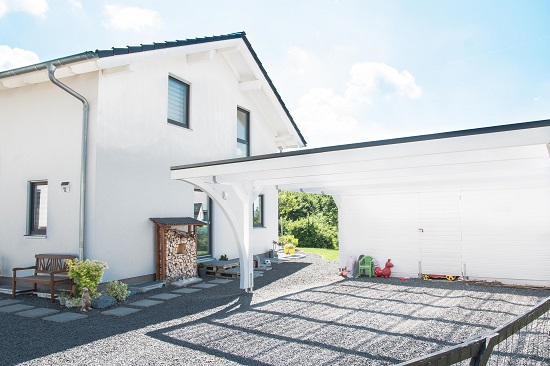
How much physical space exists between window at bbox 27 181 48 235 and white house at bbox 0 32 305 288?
A: 22mm

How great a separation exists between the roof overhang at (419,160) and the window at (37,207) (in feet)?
10.4

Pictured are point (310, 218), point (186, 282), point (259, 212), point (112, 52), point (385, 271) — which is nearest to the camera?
point (112, 52)

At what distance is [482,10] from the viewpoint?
1006 centimetres

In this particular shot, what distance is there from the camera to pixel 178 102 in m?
10.1

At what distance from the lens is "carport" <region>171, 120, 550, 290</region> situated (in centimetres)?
498

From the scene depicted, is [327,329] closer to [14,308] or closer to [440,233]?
[14,308]

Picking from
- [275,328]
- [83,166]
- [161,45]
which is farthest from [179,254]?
[161,45]

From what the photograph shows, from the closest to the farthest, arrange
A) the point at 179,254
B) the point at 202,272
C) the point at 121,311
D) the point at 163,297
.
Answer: the point at 121,311 → the point at 163,297 → the point at 179,254 → the point at 202,272

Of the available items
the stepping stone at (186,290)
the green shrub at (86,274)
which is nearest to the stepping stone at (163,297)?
the stepping stone at (186,290)

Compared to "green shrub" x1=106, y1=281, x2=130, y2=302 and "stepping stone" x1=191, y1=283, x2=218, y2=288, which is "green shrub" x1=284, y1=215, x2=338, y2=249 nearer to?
"stepping stone" x1=191, y1=283, x2=218, y2=288

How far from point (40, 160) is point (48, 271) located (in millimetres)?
2422

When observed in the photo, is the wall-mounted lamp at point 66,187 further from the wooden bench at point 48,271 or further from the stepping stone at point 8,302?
the stepping stone at point 8,302

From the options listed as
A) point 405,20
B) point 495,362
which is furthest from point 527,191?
point 495,362

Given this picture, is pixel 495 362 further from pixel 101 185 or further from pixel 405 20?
pixel 405 20
